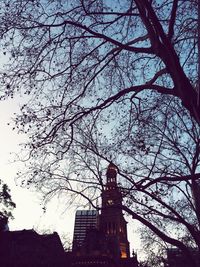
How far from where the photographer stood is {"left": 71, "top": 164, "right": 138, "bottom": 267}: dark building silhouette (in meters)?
10.8

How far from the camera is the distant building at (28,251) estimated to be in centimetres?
2519

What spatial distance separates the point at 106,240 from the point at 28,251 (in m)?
42.8

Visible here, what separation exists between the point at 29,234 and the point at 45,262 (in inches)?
195

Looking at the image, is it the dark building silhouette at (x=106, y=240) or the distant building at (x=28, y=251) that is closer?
the dark building silhouette at (x=106, y=240)

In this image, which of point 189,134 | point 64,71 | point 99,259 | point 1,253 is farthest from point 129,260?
point 64,71

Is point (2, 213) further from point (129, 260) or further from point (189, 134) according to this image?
point (129, 260)

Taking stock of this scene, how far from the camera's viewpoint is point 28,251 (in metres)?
27.8

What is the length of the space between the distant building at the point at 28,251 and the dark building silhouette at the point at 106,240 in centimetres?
562

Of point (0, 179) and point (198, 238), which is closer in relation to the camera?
point (198, 238)

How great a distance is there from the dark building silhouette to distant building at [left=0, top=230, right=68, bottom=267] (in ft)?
18.4

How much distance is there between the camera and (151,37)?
6133mm

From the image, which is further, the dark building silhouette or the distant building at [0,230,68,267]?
the distant building at [0,230,68,267]

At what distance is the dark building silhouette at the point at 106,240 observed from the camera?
10781mm

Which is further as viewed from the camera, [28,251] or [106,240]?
[106,240]
